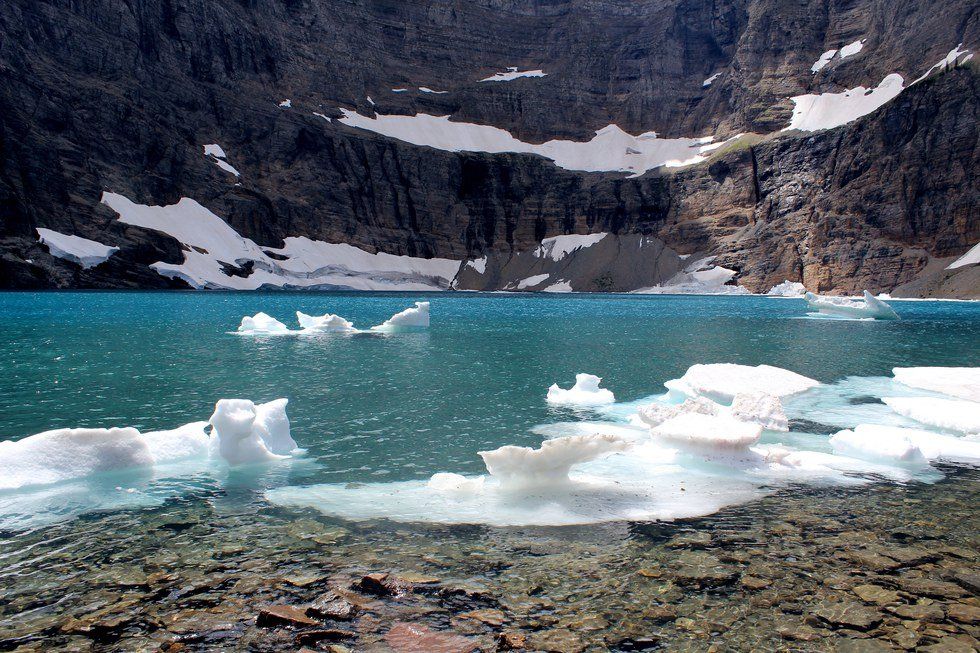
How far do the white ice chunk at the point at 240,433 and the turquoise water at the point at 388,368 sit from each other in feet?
2.92

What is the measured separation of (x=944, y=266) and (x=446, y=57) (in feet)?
360

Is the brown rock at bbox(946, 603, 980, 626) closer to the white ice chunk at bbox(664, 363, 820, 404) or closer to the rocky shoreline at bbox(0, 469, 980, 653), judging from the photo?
the rocky shoreline at bbox(0, 469, 980, 653)

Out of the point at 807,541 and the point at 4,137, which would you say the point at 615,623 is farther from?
the point at 4,137

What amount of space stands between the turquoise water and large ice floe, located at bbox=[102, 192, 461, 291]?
56.9 m

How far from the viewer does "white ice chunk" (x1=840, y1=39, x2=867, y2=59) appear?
11663 centimetres

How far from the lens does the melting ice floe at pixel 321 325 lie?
107 feet

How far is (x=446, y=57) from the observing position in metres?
148

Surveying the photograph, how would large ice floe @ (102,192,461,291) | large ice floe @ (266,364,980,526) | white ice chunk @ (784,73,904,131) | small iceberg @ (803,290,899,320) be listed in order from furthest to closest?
1. white ice chunk @ (784,73,904,131)
2. large ice floe @ (102,192,461,291)
3. small iceberg @ (803,290,899,320)
4. large ice floe @ (266,364,980,526)


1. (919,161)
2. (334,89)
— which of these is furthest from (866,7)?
(334,89)

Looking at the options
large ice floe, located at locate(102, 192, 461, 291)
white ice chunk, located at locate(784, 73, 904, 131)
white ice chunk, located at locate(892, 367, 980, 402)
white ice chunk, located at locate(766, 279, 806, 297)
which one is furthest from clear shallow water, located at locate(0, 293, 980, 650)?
white ice chunk, located at locate(784, 73, 904, 131)

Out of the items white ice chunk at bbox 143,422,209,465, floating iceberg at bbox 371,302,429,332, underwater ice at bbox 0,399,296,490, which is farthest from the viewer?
floating iceberg at bbox 371,302,429,332

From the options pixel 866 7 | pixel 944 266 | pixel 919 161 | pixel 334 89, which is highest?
pixel 866 7

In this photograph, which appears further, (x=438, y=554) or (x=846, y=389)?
(x=846, y=389)

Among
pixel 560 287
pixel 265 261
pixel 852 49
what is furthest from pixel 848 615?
pixel 852 49
